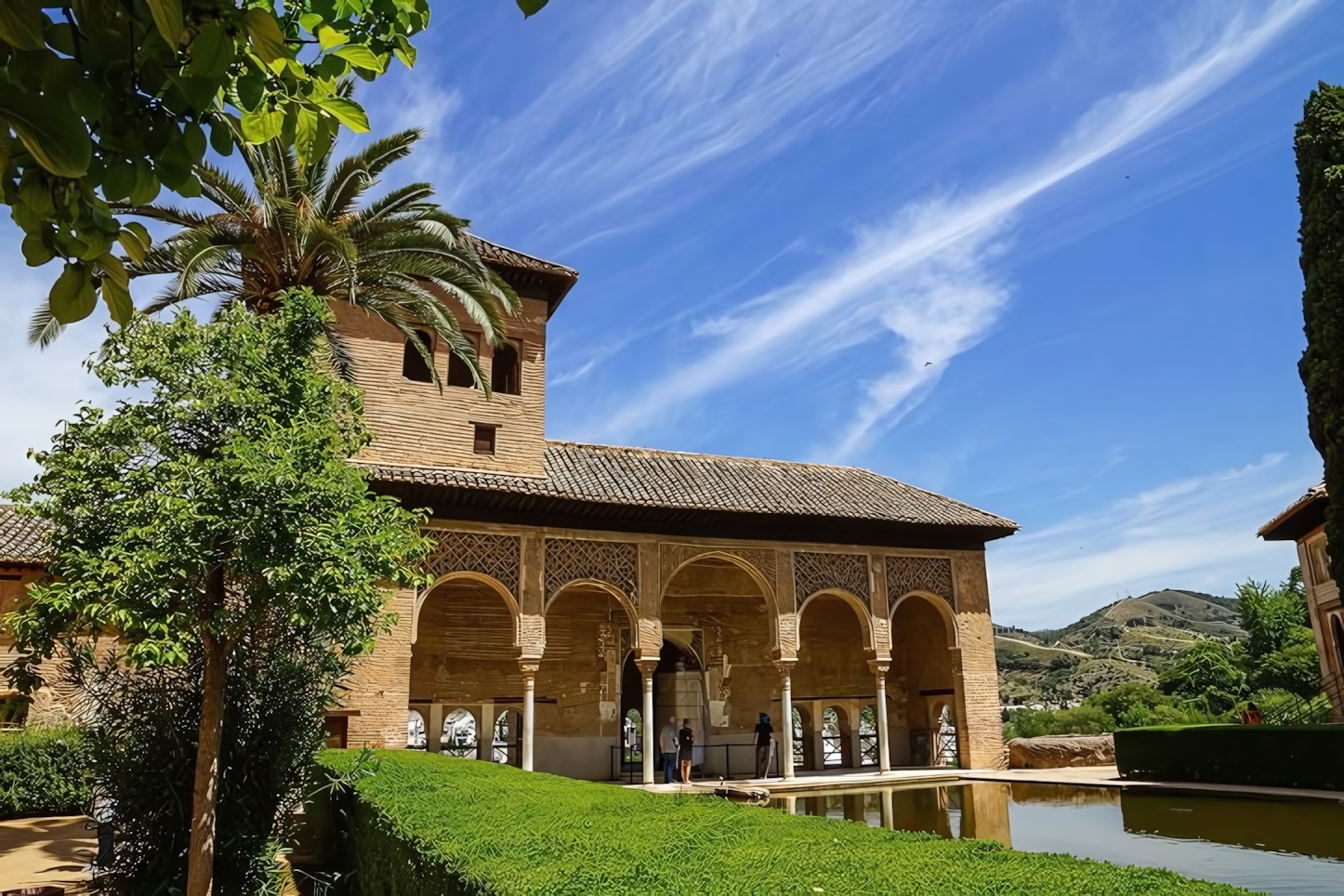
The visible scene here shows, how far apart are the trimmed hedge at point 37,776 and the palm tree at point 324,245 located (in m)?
6.11

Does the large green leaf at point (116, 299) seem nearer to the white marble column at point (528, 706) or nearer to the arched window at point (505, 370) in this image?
the white marble column at point (528, 706)

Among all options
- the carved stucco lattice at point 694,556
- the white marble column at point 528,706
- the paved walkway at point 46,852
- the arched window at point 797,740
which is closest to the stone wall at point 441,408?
the carved stucco lattice at point 694,556

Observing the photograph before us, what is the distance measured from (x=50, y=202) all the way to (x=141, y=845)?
733cm

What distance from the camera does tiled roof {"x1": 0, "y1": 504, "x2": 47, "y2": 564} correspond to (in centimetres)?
1503

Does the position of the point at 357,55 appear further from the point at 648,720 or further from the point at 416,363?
the point at 416,363

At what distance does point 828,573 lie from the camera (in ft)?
60.6

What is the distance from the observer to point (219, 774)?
7.38 metres

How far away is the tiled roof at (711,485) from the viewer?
1612cm

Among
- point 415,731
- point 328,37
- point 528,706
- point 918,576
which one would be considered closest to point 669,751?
point 528,706

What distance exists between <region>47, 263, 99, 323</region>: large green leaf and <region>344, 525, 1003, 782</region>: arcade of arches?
13802 mm

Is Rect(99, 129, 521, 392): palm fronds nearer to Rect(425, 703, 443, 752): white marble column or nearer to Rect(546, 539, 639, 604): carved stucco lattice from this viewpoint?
Rect(546, 539, 639, 604): carved stucco lattice

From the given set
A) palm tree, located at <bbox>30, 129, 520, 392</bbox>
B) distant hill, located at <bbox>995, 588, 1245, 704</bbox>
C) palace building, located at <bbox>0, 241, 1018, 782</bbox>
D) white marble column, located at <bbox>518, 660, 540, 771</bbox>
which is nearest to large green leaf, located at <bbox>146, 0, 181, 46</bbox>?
palm tree, located at <bbox>30, 129, 520, 392</bbox>

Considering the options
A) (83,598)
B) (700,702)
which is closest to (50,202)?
(83,598)

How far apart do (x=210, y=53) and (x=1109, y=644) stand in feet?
249
